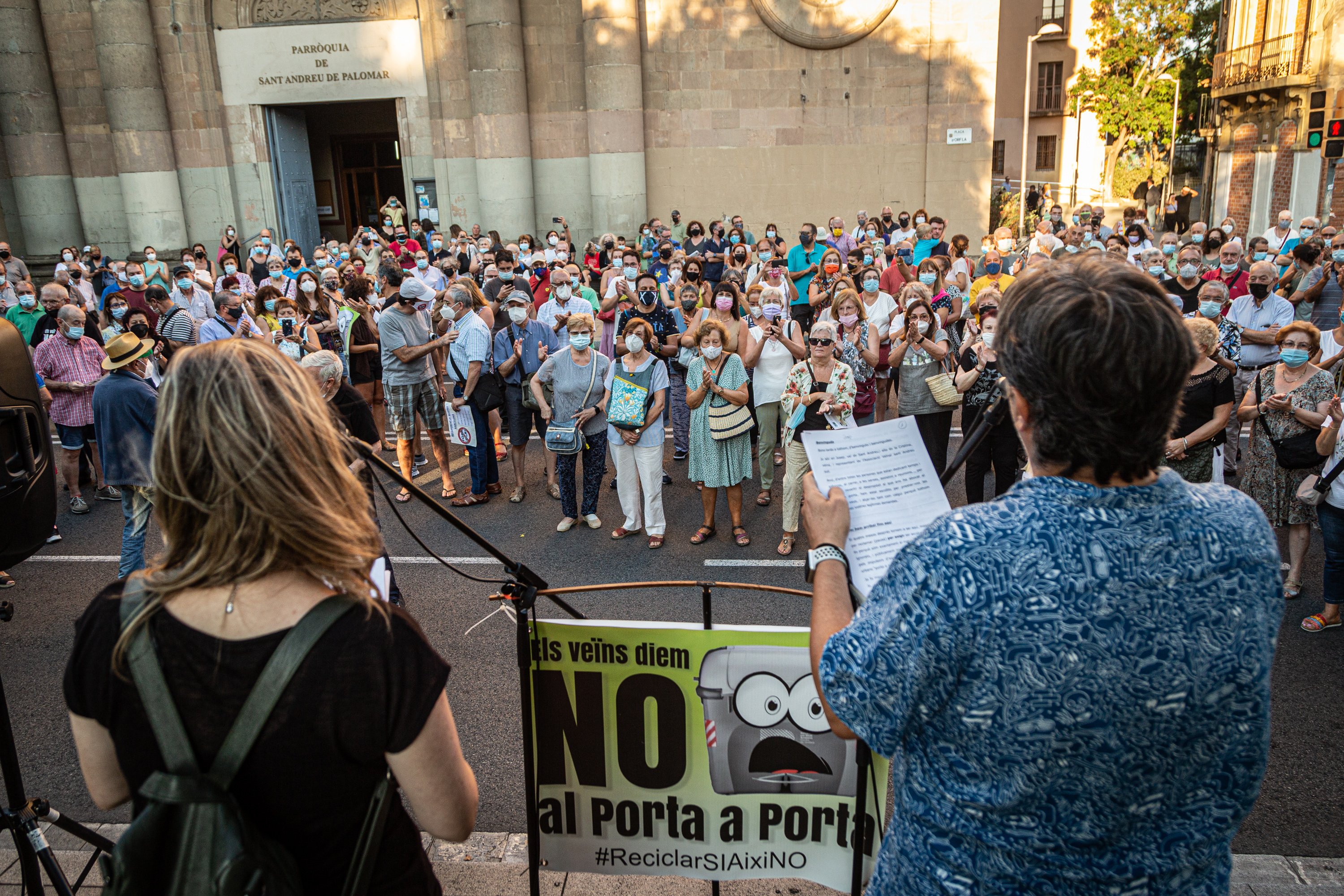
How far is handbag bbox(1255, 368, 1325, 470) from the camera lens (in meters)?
6.10

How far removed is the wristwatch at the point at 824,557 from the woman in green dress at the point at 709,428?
18.3 ft

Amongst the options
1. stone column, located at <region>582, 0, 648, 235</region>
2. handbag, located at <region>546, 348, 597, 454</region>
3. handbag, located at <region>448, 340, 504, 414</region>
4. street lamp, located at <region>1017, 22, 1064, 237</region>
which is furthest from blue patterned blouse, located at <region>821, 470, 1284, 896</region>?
street lamp, located at <region>1017, 22, 1064, 237</region>

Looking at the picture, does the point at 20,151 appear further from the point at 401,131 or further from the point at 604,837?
the point at 604,837

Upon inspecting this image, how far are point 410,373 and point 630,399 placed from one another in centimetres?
274

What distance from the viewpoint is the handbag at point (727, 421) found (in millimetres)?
7523

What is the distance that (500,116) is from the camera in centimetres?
2105

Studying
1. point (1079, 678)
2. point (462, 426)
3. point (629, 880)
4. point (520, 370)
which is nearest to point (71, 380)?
point (462, 426)

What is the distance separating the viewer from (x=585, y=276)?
44.5 ft

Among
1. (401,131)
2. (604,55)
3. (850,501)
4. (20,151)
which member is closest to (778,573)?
(850,501)

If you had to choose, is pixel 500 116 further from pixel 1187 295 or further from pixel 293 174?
pixel 1187 295

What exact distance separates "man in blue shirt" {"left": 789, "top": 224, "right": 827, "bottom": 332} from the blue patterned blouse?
11.1 m

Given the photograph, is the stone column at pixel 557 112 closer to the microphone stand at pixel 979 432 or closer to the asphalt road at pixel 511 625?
the asphalt road at pixel 511 625

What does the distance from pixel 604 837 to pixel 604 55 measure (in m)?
20.3

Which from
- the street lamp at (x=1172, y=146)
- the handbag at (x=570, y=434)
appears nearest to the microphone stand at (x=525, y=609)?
the handbag at (x=570, y=434)
